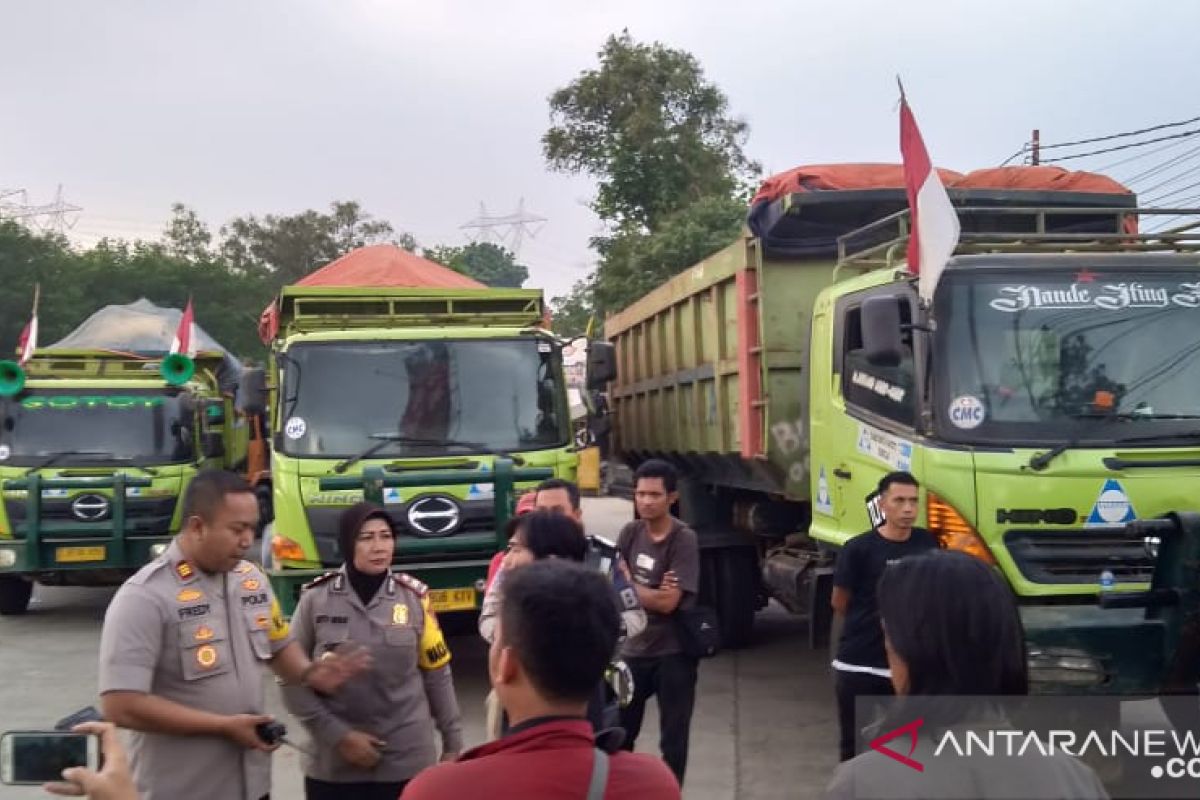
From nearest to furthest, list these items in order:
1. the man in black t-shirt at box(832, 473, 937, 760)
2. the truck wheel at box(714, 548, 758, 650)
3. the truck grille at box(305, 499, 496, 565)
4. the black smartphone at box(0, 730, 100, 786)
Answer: the black smartphone at box(0, 730, 100, 786), the man in black t-shirt at box(832, 473, 937, 760), the truck grille at box(305, 499, 496, 565), the truck wheel at box(714, 548, 758, 650)

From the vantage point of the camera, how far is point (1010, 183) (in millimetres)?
7379

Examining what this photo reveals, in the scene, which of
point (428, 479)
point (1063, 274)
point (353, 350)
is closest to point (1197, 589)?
point (1063, 274)

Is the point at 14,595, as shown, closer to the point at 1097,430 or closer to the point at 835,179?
the point at 835,179

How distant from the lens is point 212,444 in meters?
12.0

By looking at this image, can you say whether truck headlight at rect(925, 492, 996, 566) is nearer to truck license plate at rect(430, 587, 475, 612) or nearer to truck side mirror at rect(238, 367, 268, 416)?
truck license plate at rect(430, 587, 475, 612)

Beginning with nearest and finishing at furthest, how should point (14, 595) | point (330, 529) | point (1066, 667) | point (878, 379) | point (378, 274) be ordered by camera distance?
point (1066, 667), point (878, 379), point (330, 529), point (378, 274), point (14, 595)

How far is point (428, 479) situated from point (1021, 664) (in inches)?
228

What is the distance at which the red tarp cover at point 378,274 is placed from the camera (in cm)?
965

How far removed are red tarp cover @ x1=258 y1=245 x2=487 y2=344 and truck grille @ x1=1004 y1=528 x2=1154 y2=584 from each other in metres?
5.34

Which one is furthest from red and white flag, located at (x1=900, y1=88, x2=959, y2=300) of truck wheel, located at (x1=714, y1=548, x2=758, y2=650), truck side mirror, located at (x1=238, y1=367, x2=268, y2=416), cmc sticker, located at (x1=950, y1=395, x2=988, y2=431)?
truck side mirror, located at (x1=238, y1=367, x2=268, y2=416)

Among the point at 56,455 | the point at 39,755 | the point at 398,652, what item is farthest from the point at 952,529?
the point at 56,455

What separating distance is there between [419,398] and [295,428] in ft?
2.65

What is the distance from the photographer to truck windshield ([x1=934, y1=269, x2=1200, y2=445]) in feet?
17.2

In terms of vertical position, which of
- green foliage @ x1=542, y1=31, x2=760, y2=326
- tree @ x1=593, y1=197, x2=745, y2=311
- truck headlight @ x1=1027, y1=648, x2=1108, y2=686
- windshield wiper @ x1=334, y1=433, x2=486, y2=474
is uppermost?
green foliage @ x1=542, y1=31, x2=760, y2=326
